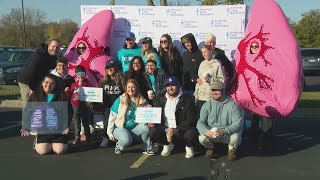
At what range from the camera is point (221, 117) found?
7.01 m

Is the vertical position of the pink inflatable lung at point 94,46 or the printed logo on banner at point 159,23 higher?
the printed logo on banner at point 159,23

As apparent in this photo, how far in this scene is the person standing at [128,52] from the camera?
8.77 metres

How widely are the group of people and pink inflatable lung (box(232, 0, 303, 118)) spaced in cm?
33

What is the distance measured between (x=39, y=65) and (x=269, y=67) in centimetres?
397

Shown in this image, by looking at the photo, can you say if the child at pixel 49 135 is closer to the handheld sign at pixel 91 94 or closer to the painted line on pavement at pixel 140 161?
the handheld sign at pixel 91 94

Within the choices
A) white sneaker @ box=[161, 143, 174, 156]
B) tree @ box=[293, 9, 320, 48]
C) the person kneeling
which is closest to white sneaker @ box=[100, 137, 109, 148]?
the person kneeling

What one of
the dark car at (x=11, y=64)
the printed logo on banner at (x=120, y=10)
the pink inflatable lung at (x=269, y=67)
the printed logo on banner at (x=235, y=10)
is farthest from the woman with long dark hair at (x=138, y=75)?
the dark car at (x=11, y=64)

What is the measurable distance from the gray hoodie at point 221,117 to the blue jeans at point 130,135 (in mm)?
921

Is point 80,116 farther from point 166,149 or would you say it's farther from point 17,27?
point 17,27

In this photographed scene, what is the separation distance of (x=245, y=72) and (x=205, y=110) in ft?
4.39

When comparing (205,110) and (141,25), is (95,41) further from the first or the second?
(205,110)

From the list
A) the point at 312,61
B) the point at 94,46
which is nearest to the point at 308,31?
the point at 312,61

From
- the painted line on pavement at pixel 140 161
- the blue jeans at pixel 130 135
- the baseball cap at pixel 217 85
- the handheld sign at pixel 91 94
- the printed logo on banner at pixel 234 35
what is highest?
the printed logo on banner at pixel 234 35

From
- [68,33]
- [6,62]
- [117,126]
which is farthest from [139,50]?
[68,33]
